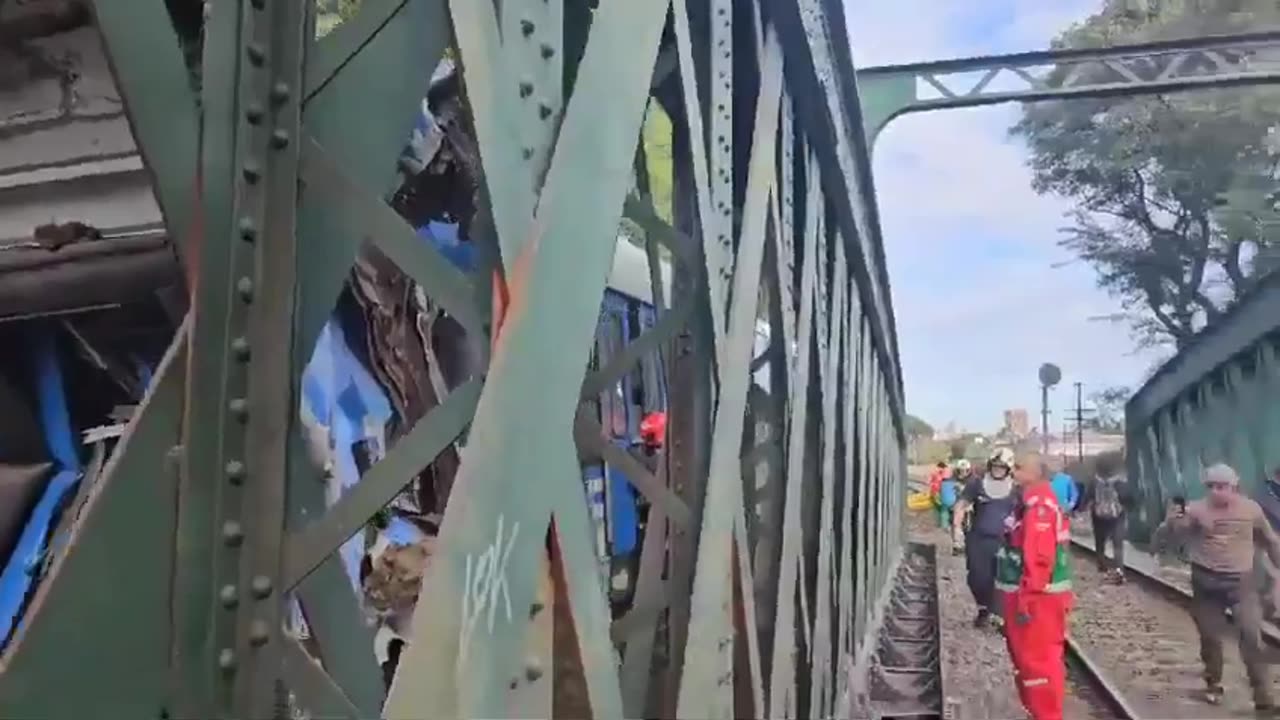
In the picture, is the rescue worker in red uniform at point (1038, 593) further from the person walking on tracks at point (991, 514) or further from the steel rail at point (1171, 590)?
the steel rail at point (1171, 590)

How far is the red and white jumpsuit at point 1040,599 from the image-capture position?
789 cm

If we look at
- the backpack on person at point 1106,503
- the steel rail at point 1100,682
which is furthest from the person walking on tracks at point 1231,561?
the backpack on person at point 1106,503

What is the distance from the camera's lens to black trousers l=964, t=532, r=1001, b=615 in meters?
10.2

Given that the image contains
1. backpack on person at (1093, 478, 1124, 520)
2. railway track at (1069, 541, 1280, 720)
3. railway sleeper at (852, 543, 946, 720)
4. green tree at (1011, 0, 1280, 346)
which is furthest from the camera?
green tree at (1011, 0, 1280, 346)

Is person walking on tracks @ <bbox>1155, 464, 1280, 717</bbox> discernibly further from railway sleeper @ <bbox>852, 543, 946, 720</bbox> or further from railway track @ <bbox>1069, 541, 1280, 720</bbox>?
railway sleeper @ <bbox>852, 543, 946, 720</bbox>

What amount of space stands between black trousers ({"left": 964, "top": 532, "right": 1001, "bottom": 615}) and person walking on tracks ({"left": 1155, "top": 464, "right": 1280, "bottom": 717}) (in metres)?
1.54

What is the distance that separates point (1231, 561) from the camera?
10102 millimetres

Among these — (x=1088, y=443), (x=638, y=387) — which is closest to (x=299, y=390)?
(x=638, y=387)

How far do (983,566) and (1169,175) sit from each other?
109 feet

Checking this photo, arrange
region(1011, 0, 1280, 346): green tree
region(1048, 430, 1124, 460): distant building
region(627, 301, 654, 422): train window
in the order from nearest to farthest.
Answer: region(627, 301, 654, 422): train window < region(1011, 0, 1280, 346): green tree < region(1048, 430, 1124, 460): distant building

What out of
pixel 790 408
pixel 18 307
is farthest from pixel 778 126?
pixel 18 307

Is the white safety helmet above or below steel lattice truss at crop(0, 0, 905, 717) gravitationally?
above

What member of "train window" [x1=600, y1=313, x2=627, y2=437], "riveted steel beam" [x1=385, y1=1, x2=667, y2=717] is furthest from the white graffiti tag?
"train window" [x1=600, y1=313, x2=627, y2=437]

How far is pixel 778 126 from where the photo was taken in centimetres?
421
